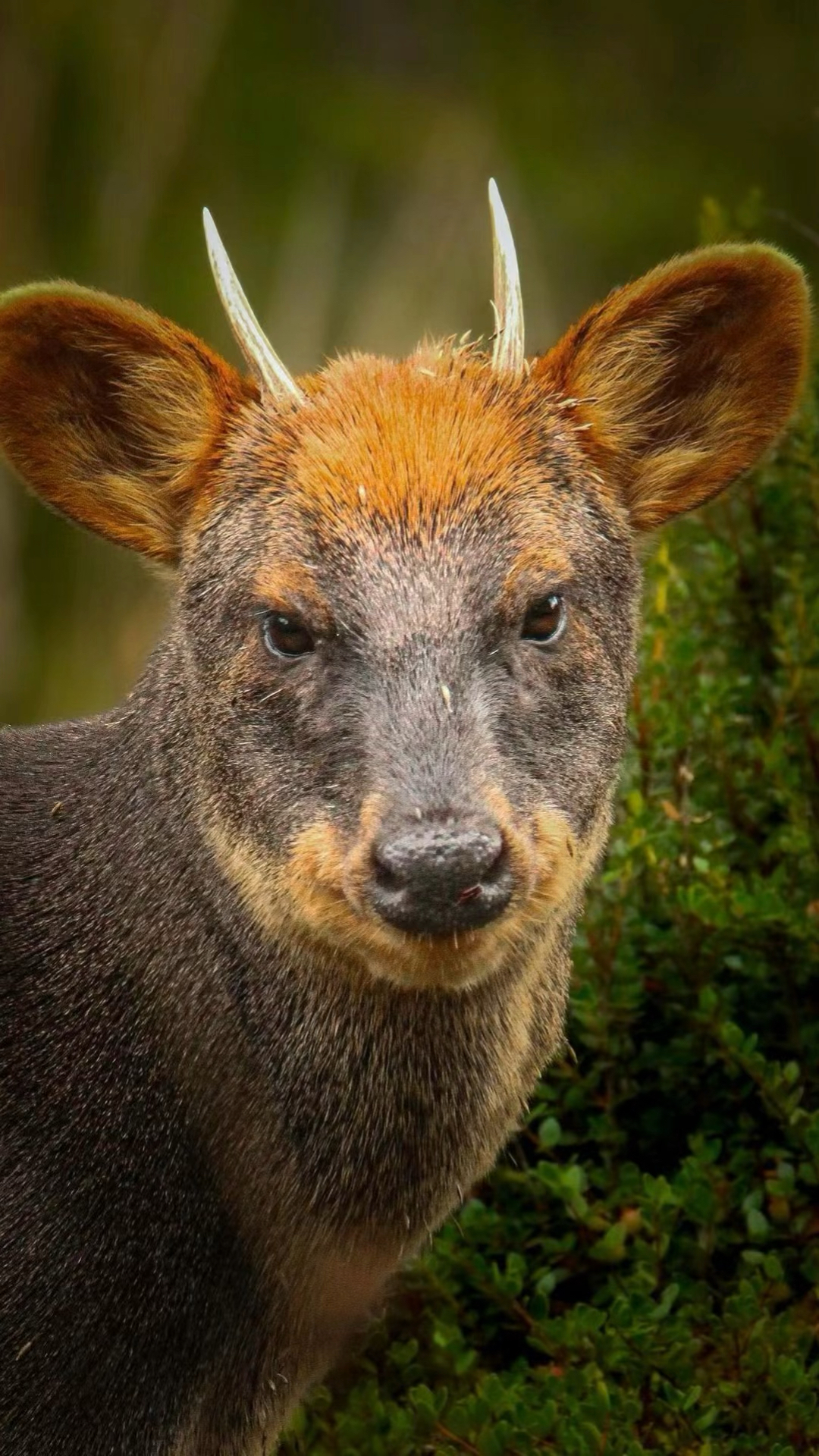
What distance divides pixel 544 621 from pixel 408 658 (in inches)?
13.9

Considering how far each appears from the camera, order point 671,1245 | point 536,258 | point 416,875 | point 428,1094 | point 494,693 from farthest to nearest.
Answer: point 536,258 < point 671,1245 < point 428,1094 < point 494,693 < point 416,875

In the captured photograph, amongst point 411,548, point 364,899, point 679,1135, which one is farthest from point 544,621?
point 679,1135

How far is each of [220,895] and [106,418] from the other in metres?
1.15

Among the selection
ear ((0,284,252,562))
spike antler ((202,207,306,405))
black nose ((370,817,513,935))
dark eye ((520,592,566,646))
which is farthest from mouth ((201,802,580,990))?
spike antler ((202,207,306,405))

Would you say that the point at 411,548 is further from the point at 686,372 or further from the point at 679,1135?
the point at 679,1135

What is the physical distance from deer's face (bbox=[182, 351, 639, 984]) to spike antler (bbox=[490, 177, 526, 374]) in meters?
0.08

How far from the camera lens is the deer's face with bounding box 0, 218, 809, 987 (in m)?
3.90

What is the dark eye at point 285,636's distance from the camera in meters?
4.18

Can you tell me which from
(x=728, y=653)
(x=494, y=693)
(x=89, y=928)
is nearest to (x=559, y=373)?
(x=494, y=693)

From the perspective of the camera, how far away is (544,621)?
13.9ft

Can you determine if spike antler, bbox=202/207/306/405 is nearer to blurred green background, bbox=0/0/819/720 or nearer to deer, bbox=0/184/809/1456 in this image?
deer, bbox=0/184/809/1456

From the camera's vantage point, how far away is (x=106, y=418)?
4.68 metres

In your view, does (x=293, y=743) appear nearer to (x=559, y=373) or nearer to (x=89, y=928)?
(x=89, y=928)

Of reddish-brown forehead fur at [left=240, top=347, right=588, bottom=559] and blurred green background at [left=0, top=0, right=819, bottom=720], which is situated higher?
blurred green background at [left=0, top=0, right=819, bottom=720]
